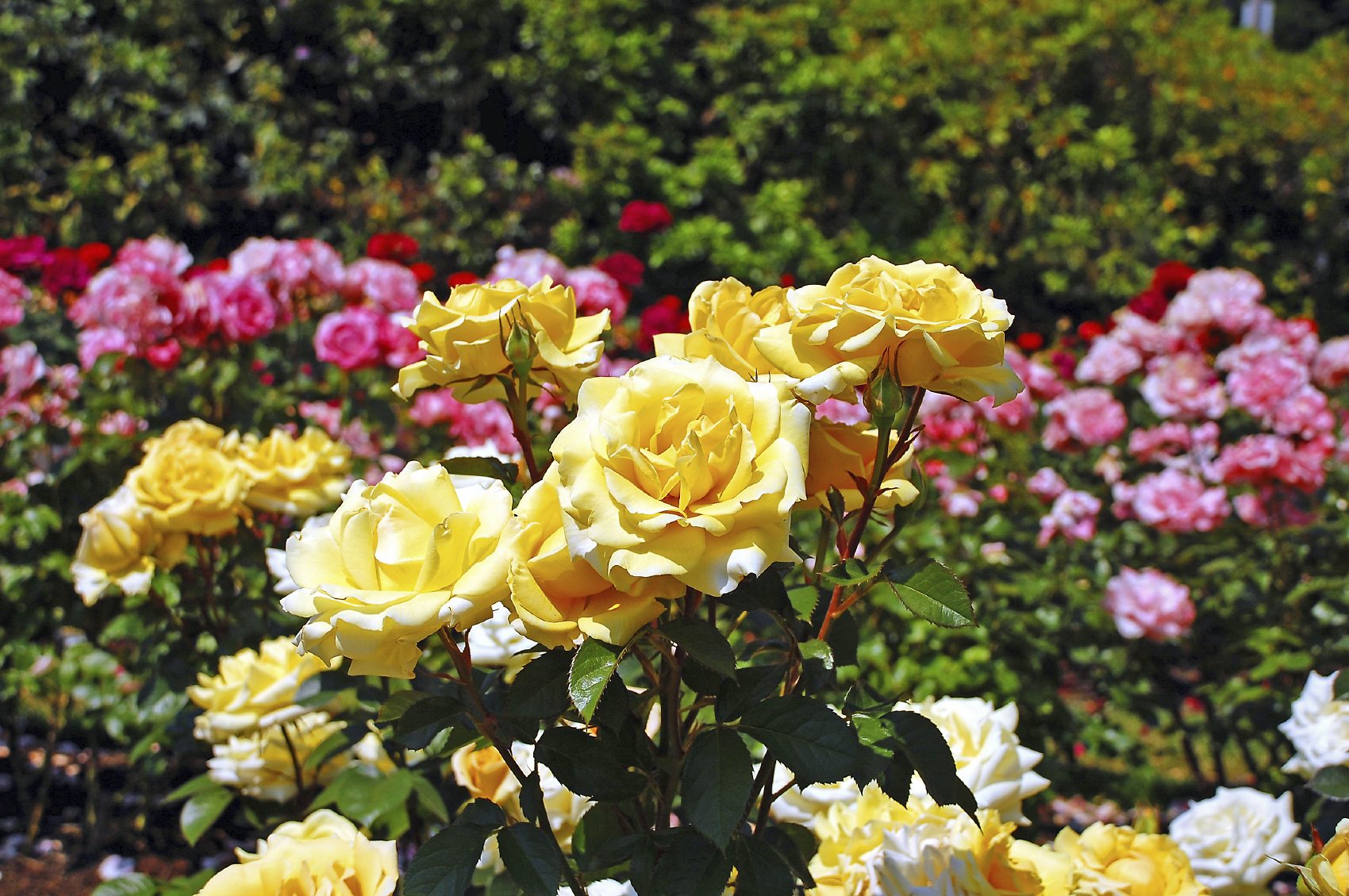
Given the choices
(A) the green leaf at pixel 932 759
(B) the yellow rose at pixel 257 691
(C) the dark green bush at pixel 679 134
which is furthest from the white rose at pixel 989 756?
(C) the dark green bush at pixel 679 134

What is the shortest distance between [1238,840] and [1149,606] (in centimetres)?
95

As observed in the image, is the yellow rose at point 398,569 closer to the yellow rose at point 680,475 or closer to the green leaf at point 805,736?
the yellow rose at point 680,475

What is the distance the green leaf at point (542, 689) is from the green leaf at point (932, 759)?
25cm

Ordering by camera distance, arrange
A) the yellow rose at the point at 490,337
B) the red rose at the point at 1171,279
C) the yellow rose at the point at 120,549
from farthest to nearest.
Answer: the red rose at the point at 1171,279
the yellow rose at the point at 120,549
the yellow rose at the point at 490,337

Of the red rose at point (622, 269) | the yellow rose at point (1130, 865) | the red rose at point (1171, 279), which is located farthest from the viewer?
the red rose at point (1171, 279)

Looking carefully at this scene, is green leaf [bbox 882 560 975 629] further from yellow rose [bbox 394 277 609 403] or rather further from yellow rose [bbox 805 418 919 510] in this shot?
yellow rose [bbox 394 277 609 403]

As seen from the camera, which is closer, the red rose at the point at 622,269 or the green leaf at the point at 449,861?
the green leaf at the point at 449,861

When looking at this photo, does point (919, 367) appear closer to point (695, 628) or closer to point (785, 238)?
point (695, 628)

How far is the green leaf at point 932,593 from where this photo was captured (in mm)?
752

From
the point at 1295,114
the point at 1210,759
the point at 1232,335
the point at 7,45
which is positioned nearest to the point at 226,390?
the point at 1232,335

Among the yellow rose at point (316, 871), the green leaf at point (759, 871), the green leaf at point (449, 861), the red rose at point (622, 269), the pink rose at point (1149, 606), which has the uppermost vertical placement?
the green leaf at point (449, 861)

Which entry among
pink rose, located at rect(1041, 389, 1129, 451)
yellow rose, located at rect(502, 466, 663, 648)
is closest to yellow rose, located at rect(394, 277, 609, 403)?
yellow rose, located at rect(502, 466, 663, 648)

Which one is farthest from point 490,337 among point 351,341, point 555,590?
point 351,341

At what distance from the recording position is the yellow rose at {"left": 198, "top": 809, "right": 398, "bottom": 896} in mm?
836
